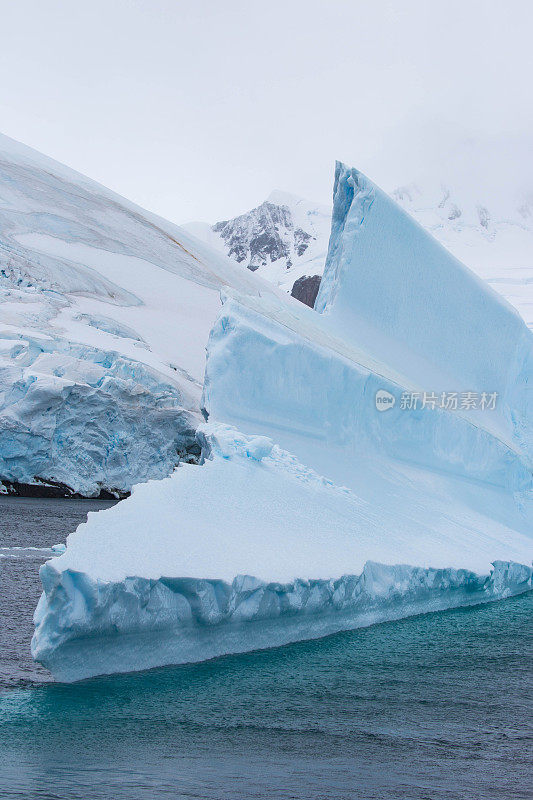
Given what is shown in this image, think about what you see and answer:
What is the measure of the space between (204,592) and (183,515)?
0.80 m

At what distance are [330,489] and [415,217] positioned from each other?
7240 centimetres

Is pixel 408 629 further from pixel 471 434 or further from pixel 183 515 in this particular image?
pixel 471 434

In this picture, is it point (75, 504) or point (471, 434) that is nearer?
point (471, 434)

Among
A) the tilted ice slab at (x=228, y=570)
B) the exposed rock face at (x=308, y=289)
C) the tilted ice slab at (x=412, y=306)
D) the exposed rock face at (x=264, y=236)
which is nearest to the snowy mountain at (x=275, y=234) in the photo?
the exposed rock face at (x=264, y=236)

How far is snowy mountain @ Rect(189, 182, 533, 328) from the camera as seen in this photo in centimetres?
6577

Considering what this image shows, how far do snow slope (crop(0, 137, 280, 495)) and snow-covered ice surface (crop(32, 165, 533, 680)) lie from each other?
2777 millimetres

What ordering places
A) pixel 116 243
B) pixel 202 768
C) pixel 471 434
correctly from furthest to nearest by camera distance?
1. pixel 116 243
2. pixel 471 434
3. pixel 202 768

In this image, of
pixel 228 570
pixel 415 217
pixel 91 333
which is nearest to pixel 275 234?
pixel 415 217

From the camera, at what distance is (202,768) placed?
3.71 meters

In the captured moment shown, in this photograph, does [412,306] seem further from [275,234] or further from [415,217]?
[275,234]

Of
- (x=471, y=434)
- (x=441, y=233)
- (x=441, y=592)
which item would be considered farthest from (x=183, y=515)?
(x=441, y=233)

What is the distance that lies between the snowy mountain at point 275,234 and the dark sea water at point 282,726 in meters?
68.5

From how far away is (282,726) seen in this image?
170 inches

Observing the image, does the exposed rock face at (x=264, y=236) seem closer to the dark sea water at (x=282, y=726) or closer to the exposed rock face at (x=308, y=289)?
the exposed rock face at (x=308, y=289)
